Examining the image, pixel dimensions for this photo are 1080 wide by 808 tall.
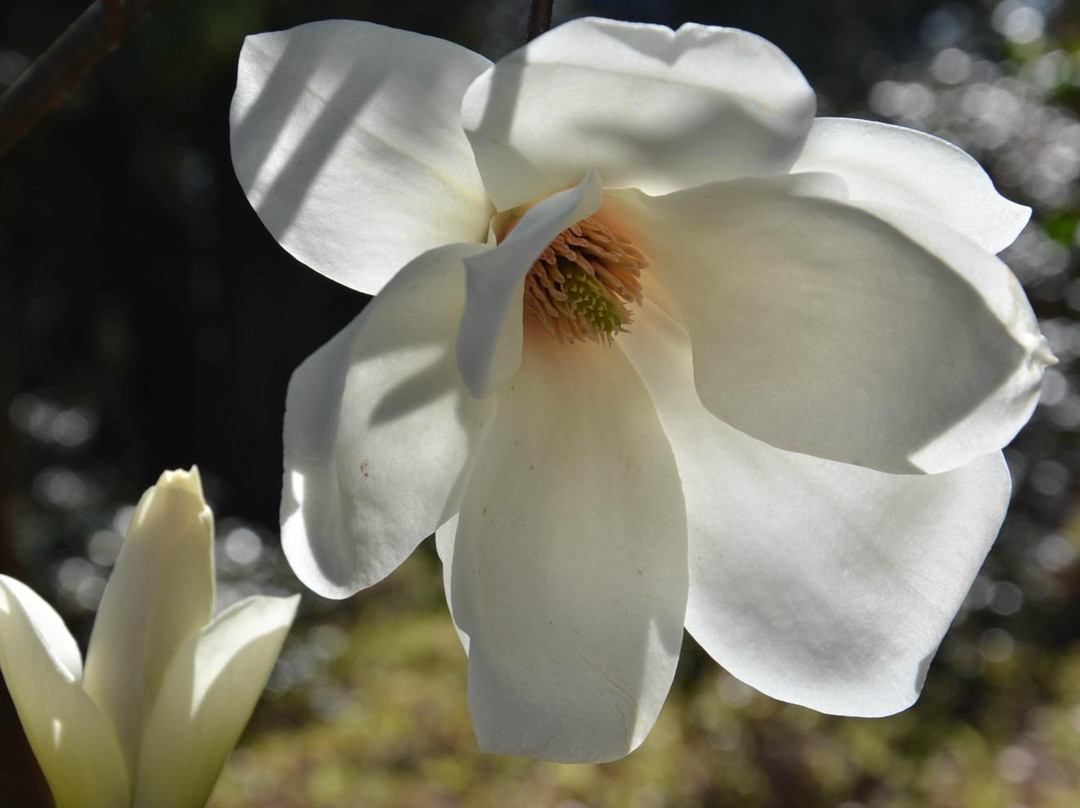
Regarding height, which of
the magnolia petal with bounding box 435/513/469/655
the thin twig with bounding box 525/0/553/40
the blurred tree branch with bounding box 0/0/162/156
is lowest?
the magnolia petal with bounding box 435/513/469/655

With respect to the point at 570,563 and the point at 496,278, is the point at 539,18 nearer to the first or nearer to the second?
the point at 496,278

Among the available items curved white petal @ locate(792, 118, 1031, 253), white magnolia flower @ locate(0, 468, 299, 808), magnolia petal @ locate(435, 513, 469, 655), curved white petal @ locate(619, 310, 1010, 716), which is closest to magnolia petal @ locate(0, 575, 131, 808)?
white magnolia flower @ locate(0, 468, 299, 808)

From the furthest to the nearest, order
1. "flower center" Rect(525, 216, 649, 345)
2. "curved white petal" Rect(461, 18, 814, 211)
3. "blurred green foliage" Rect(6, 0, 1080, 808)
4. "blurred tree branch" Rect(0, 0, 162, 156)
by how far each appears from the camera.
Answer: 1. "blurred green foliage" Rect(6, 0, 1080, 808)
2. "flower center" Rect(525, 216, 649, 345)
3. "blurred tree branch" Rect(0, 0, 162, 156)
4. "curved white petal" Rect(461, 18, 814, 211)

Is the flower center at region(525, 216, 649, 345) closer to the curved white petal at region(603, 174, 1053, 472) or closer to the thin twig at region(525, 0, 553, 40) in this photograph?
the curved white petal at region(603, 174, 1053, 472)

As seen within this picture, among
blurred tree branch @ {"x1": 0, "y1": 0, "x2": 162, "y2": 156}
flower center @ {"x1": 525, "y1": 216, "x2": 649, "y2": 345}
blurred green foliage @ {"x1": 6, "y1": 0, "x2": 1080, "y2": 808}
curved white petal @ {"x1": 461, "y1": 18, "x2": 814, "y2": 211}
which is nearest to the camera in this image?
curved white petal @ {"x1": 461, "y1": 18, "x2": 814, "y2": 211}

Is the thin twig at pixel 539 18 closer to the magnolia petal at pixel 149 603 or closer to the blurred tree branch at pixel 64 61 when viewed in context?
the blurred tree branch at pixel 64 61

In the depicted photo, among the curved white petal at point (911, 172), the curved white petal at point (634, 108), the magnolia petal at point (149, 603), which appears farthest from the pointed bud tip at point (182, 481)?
the curved white petal at point (911, 172)
